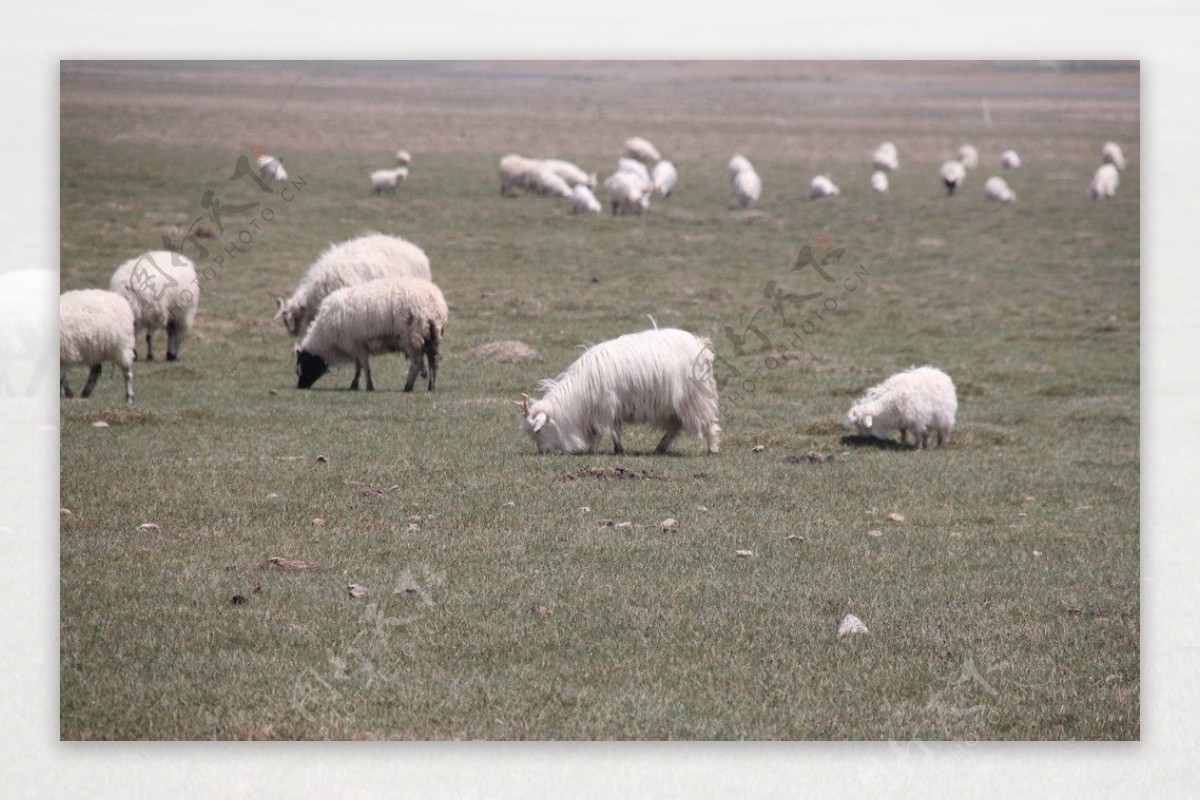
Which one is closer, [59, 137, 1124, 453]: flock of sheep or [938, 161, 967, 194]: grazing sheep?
[59, 137, 1124, 453]: flock of sheep

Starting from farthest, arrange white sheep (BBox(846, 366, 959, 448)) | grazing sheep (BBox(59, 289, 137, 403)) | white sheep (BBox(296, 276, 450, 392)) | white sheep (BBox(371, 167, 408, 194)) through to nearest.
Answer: white sheep (BBox(371, 167, 408, 194)), white sheep (BBox(296, 276, 450, 392)), grazing sheep (BBox(59, 289, 137, 403)), white sheep (BBox(846, 366, 959, 448))

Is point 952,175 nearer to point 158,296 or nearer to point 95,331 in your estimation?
point 158,296

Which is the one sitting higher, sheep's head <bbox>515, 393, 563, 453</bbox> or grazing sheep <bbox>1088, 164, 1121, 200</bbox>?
grazing sheep <bbox>1088, 164, 1121, 200</bbox>

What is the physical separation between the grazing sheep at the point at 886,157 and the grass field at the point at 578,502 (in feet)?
46.7

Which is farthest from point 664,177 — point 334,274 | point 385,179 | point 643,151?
point 334,274

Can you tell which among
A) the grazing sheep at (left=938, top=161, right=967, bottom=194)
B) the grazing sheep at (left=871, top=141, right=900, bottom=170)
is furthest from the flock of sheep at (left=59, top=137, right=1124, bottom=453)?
the grazing sheep at (left=871, top=141, right=900, bottom=170)

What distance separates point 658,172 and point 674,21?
3034 centimetres

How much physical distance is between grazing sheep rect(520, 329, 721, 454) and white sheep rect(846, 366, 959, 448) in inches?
88.3

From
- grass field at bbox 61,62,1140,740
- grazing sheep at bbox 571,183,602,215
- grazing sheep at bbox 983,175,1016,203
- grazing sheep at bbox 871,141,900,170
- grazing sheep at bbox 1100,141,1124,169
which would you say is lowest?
grass field at bbox 61,62,1140,740

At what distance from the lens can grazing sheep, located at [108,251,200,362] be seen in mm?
20047

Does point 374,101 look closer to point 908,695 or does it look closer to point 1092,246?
point 908,695

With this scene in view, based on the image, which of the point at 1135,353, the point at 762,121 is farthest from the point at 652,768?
the point at 762,121

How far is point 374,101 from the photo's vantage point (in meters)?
15.6

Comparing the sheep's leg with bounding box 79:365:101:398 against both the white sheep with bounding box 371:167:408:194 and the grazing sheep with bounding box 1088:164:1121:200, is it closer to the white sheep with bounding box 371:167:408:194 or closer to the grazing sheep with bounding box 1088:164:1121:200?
the grazing sheep with bounding box 1088:164:1121:200
